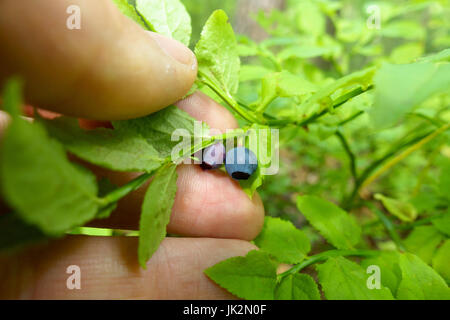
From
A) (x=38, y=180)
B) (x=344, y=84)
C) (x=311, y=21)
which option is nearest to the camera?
(x=38, y=180)

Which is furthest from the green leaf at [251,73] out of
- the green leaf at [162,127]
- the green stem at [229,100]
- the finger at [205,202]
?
the green leaf at [162,127]

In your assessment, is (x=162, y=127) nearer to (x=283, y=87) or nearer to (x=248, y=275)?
(x=283, y=87)

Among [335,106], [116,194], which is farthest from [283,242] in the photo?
[116,194]

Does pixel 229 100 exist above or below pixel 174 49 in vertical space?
below

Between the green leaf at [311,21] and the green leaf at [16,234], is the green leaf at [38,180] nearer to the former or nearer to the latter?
the green leaf at [16,234]

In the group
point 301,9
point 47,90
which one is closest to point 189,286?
point 47,90

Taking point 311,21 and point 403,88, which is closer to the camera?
point 403,88
